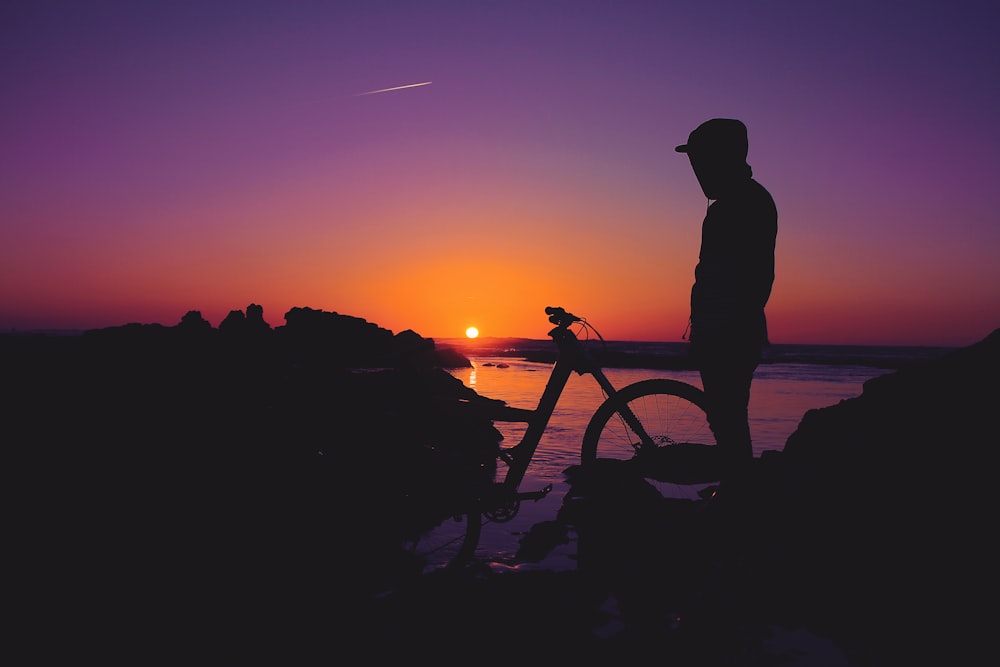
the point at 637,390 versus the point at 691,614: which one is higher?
the point at 637,390

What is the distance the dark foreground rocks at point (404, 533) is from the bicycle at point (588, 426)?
29 cm

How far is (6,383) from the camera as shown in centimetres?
640

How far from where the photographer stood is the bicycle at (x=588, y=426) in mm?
5160

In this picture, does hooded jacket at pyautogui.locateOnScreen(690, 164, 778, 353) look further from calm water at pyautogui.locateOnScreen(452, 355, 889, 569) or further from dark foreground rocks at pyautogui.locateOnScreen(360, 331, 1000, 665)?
calm water at pyautogui.locateOnScreen(452, 355, 889, 569)

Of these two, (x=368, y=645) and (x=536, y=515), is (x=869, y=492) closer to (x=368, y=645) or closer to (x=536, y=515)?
(x=536, y=515)

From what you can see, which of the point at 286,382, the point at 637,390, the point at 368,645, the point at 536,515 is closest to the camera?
the point at 368,645

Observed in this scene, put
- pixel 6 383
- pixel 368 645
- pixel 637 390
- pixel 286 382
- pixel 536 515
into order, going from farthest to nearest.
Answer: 1. pixel 536 515
2. pixel 6 383
3. pixel 637 390
4. pixel 286 382
5. pixel 368 645

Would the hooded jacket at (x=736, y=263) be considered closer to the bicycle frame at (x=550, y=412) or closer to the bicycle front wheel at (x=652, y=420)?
the bicycle front wheel at (x=652, y=420)

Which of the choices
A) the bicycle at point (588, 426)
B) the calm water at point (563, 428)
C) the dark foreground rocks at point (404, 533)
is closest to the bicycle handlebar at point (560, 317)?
the bicycle at point (588, 426)

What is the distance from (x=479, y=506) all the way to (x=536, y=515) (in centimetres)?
213

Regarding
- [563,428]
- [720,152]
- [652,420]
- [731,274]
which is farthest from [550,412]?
[563,428]

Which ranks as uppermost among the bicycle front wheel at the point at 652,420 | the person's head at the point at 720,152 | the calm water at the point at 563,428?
the person's head at the point at 720,152

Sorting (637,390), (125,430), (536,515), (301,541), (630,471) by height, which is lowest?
(536,515)

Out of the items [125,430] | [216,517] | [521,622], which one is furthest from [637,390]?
[125,430]
